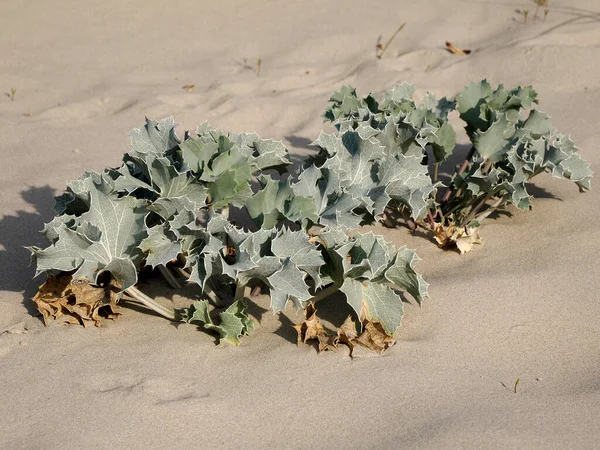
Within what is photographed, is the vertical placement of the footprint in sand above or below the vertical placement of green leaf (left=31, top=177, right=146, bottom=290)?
below

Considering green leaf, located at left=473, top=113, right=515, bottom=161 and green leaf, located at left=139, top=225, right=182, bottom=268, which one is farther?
green leaf, located at left=473, top=113, right=515, bottom=161

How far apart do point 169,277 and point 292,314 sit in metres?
0.52

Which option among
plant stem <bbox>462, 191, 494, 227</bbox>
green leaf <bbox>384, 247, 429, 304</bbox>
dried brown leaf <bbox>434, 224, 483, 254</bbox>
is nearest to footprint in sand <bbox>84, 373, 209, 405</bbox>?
green leaf <bbox>384, 247, 429, 304</bbox>

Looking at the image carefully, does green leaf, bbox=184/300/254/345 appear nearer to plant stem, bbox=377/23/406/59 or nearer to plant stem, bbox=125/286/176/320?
plant stem, bbox=125/286/176/320

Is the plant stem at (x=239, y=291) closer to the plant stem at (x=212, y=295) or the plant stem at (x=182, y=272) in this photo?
the plant stem at (x=212, y=295)

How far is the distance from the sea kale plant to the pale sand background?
0.17 meters

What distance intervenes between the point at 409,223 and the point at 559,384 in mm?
1234

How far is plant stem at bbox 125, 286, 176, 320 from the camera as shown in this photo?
8.51ft

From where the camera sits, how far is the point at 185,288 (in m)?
2.94

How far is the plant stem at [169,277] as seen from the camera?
9.29 ft

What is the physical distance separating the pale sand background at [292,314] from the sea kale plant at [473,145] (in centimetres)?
17

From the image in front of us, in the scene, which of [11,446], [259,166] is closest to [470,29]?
[259,166]

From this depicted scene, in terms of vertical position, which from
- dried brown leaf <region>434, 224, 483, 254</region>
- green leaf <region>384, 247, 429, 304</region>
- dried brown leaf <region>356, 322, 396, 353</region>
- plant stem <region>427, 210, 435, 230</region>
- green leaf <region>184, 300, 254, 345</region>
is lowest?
dried brown leaf <region>434, 224, 483, 254</region>

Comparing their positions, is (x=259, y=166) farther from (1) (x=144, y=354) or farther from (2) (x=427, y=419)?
(2) (x=427, y=419)
